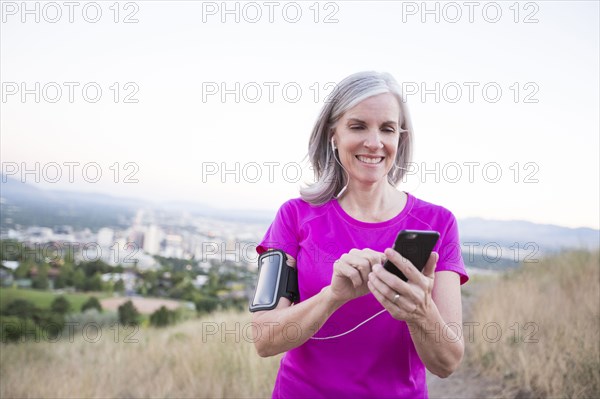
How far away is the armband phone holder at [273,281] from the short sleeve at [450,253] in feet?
1.86

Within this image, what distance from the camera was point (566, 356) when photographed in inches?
174

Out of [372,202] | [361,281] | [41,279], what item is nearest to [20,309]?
[41,279]

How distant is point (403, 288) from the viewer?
1.64 metres

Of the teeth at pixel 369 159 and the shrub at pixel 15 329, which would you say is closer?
the teeth at pixel 369 159

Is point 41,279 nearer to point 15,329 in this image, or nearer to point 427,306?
point 15,329

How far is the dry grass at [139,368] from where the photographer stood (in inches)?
179

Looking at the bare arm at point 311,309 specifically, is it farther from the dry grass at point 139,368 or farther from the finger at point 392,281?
the dry grass at point 139,368

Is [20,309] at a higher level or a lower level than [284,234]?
lower

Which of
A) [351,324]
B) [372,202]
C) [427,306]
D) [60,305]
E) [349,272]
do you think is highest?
[372,202]

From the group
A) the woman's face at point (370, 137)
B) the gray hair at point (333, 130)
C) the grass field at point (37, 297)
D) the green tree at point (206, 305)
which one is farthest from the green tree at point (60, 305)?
the woman's face at point (370, 137)

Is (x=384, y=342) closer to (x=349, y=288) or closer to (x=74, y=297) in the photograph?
(x=349, y=288)

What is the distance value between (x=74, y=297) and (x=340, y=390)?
6.73 m

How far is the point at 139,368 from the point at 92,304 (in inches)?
117

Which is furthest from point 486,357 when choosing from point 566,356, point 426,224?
point 426,224
